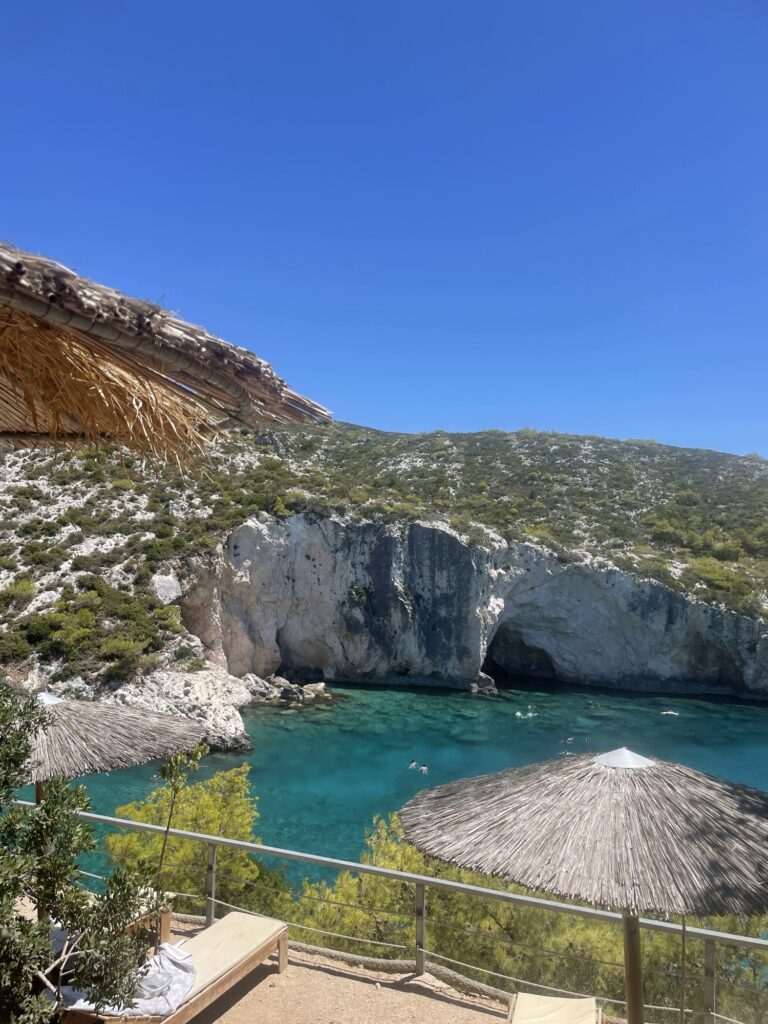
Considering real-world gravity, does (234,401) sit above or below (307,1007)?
above

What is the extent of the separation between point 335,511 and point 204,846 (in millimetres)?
22449

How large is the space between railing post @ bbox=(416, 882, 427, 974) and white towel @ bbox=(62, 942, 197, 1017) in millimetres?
1491

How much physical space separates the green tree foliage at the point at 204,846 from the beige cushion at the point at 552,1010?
353 cm

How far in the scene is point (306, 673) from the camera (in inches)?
1193

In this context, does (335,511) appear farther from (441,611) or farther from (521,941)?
(521,941)

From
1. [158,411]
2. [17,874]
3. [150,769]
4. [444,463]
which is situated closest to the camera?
[158,411]

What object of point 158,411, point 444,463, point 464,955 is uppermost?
point 444,463

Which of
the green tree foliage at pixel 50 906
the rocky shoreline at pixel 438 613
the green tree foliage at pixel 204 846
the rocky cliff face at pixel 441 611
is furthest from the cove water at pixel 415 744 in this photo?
the green tree foliage at pixel 50 906

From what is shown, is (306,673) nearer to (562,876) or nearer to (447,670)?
(447,670)

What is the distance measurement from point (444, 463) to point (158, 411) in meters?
39.4

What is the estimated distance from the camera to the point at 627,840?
11.5 feet

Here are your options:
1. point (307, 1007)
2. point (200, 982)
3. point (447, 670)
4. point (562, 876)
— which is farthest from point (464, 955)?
point (447, 670)

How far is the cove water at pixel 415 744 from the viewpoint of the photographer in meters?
17.1

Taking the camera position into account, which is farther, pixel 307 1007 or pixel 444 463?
pixel 444 463
